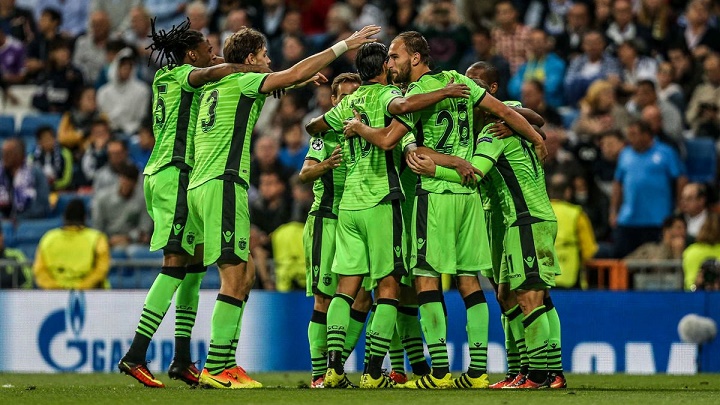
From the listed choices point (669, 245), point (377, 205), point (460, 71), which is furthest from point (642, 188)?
point (377, 205)

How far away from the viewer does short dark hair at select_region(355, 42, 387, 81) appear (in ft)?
36.8

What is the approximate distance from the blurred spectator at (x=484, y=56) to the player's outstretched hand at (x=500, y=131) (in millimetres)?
7739

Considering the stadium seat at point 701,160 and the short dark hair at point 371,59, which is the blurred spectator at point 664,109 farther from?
the short dark hair at point 371,59

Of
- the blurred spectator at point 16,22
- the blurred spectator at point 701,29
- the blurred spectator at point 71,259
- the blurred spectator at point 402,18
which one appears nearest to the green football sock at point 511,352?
the blurred spectator at point 71,259

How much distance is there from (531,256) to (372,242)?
49.8 inches

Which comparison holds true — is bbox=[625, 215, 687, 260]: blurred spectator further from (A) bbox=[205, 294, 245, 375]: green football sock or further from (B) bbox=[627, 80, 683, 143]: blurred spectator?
(A) bbox=[205, 294, 245, 375]: green football sock

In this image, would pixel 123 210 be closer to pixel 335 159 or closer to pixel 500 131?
pixel 335 159

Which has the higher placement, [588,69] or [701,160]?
[588,69]

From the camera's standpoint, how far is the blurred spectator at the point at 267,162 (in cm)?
1847

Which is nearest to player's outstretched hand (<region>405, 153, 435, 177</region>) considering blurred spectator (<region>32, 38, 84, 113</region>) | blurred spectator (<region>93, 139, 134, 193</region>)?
blurred spectator (<region>93, 139, 134, 193</region>)

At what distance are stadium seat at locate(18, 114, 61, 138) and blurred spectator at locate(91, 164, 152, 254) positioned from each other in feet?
9.92

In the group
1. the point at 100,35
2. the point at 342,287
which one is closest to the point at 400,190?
the point at 342,287

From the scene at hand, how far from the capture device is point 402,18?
2045 centimetres

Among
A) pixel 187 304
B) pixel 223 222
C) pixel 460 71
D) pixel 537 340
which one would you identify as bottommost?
pixel 537 340
